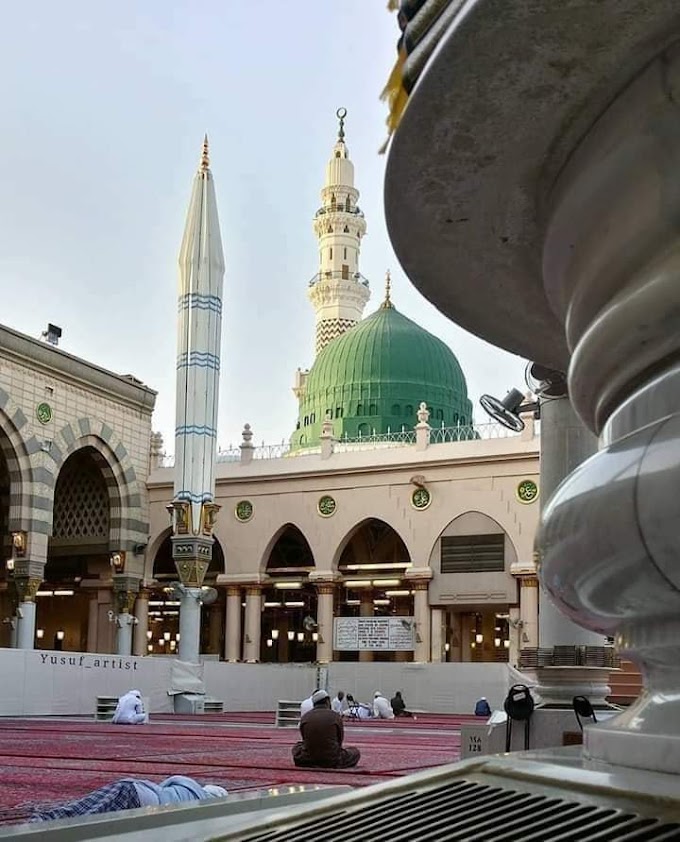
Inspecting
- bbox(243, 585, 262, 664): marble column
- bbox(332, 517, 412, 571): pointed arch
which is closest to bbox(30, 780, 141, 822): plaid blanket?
bbox(243, 585, 262, 664): marble column

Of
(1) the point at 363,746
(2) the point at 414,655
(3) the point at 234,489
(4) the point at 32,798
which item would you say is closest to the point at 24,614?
(3) the point at 234,489

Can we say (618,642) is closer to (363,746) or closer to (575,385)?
(575,385)

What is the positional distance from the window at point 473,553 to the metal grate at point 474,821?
18.4m

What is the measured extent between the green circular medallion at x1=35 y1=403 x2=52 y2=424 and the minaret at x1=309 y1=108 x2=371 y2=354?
47.6ft

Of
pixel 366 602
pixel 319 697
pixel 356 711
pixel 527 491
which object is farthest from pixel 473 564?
pixel 319 697

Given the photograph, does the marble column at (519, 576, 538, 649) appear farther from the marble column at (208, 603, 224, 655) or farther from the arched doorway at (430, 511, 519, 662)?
the marble column at (208, 603, 224, 655)

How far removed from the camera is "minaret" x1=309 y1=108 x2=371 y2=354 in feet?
110

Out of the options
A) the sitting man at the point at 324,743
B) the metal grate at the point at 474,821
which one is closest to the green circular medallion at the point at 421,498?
the sitting man at the point at 324,743

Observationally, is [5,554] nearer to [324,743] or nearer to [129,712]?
[129,712]

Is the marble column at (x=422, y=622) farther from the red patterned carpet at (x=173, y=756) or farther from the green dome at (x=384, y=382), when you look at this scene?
the red patterned carpet at (x=173, y=756)

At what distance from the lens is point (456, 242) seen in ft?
4.84

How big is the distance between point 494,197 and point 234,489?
21.1 meters

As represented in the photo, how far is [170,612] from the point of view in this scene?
85.9ft

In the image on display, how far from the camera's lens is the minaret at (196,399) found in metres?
17.4
